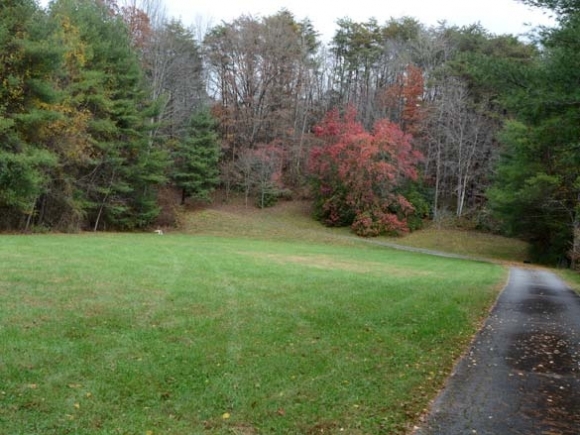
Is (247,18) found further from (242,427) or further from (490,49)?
(242,427)

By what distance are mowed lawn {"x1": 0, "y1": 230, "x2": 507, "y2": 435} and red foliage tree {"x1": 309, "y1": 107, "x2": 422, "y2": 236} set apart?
26.9 m

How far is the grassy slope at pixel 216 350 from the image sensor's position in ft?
13.8

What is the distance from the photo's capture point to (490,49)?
42.6m

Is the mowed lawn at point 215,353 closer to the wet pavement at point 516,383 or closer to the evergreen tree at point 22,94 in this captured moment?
the wet pavement at point 516,383

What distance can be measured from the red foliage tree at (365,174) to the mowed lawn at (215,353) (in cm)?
2685

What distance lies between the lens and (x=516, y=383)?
5.64 meters

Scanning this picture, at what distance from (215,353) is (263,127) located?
138 ft

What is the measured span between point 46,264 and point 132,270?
2172mm

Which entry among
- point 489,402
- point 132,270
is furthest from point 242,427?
point 132,270

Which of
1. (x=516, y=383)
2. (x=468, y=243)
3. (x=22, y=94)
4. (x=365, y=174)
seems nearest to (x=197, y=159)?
(x=365, y=174)

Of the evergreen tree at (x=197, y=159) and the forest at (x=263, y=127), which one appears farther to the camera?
the evergreen tree at (x=197, y=159)

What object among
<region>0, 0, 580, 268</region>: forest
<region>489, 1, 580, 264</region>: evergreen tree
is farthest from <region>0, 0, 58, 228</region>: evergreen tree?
<region>489, 1, 580, 264</region>: evergreen tree

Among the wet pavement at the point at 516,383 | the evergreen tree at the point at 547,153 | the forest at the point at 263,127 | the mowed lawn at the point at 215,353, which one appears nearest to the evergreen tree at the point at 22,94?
the forest at the point at 263,127

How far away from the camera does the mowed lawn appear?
165 inches
